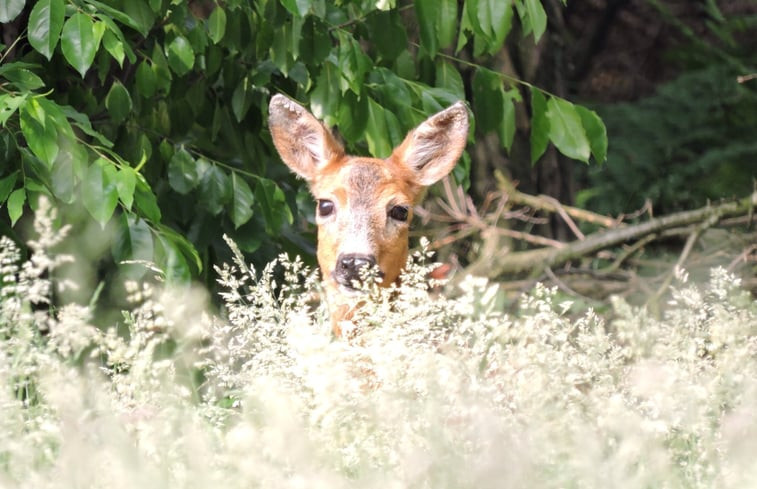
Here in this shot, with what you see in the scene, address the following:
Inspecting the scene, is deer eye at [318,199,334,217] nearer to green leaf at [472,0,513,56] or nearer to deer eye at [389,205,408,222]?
deer eye at [389,205,408,222]

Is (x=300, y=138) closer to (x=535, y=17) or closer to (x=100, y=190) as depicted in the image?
(x=535, y=17)

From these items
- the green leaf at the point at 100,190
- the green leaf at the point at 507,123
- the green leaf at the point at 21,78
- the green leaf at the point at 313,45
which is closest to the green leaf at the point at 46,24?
the green leaf at the point at 21,78

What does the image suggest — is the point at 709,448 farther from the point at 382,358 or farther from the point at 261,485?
the point at 261,485

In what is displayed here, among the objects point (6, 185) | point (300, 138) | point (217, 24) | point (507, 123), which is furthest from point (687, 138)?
point (6, 185)

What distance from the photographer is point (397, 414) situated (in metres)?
3.29

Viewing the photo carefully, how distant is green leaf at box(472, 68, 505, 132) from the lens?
20.0 feet

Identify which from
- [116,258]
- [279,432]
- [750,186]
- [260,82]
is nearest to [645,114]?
[750,186]

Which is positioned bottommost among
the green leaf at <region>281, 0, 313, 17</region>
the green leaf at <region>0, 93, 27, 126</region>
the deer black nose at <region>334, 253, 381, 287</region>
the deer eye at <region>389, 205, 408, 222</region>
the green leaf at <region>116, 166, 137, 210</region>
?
the deer eye at <region>389, 205, 408, 222</region>

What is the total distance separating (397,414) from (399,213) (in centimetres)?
286

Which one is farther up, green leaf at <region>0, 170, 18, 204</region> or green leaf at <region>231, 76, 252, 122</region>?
green leaf at <region>0, 170, 18, 204</region>

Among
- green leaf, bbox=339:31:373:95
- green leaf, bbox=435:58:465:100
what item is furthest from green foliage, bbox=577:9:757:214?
green leaf, bbox=339:31:373:95

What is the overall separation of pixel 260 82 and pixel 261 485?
10.7 feet

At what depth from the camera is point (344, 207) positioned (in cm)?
603

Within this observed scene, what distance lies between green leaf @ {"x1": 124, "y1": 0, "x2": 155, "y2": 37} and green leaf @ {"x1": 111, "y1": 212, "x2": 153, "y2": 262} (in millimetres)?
812
